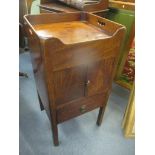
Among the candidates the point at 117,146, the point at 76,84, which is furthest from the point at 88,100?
the point at 117,146

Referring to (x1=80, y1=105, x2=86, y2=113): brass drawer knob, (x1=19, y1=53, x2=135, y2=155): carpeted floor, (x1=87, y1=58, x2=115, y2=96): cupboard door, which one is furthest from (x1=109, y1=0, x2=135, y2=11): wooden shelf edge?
(x1=80, y1=105, x2=86, y2=113): brass drawer knob

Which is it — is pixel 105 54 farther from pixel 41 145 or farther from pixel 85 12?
pixel 41 145

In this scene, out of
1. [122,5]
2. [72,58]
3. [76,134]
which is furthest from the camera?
[122,5]

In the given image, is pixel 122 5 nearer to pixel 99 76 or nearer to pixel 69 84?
pixel 99 76

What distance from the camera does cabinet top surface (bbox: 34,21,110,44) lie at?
1017 millimetres

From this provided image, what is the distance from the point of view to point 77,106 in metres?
1.20

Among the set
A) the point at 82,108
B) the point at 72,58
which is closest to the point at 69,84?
the point at 72,58

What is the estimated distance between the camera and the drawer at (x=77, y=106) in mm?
1152

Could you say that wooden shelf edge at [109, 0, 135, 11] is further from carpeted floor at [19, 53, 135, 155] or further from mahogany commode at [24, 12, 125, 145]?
carpeted floor at [19, 53, 135, 155]

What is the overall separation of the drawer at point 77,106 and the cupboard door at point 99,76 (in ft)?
0.23

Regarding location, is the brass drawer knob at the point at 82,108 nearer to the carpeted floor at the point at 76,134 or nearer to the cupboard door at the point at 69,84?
the cupboard door at the point at 69,84

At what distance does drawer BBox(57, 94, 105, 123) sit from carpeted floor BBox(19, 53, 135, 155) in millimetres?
321

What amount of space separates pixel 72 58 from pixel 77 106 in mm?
420

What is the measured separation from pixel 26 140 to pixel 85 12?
1.18 m
